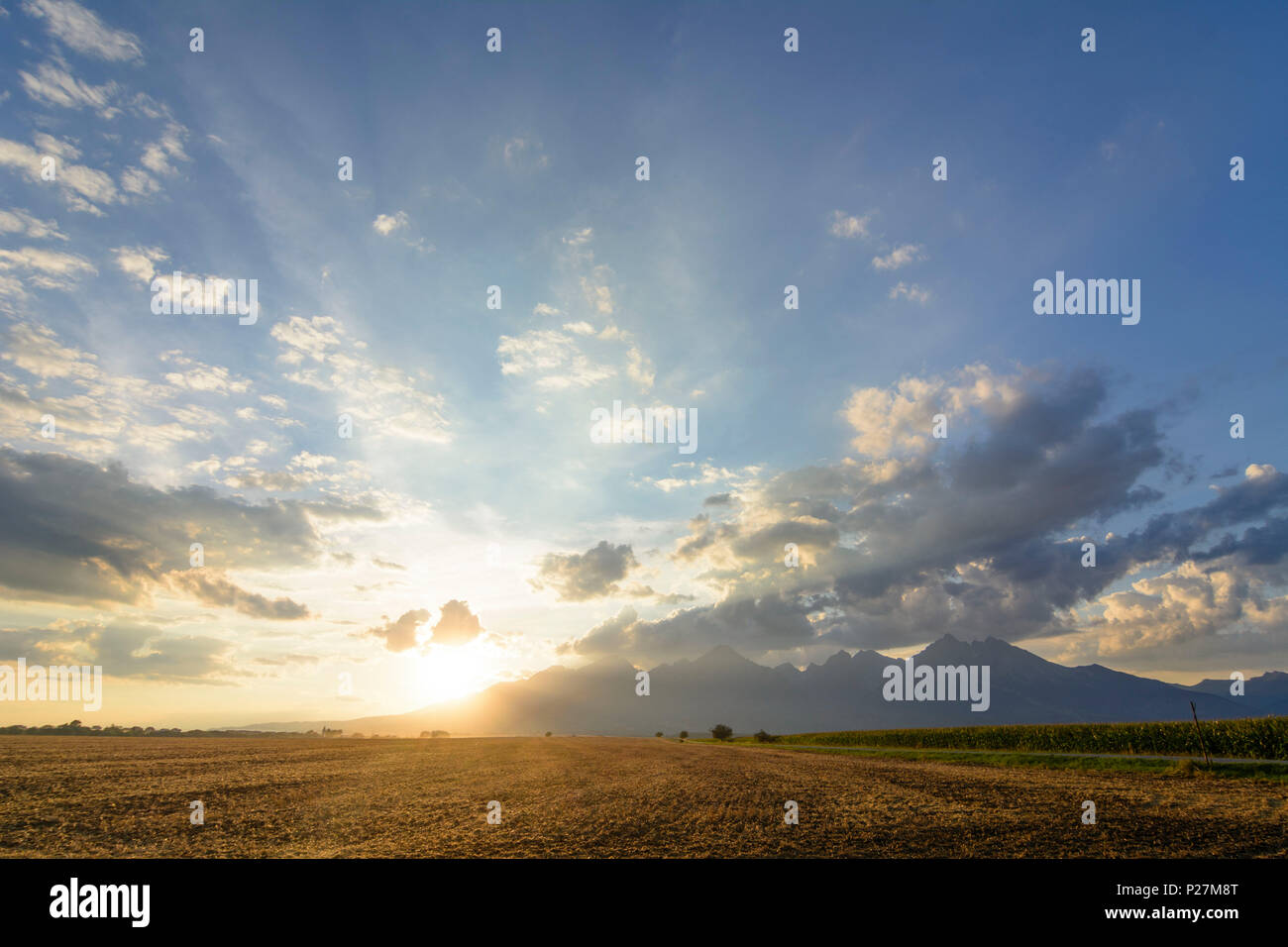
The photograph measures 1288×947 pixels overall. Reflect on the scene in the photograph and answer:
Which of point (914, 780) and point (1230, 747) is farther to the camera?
point (1230, 747)

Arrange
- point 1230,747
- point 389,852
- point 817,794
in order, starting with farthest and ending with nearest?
point 1230,747
point 817,794
point 389,852
